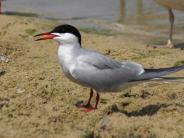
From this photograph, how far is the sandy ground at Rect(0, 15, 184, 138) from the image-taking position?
5.41 m

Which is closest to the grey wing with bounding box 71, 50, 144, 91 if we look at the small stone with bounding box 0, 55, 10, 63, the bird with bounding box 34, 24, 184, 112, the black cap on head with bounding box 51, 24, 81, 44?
the bird with bounding box 34, 24, 184, 112

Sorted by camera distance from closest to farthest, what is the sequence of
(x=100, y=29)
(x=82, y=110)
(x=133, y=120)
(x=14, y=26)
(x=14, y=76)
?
(x=133, y=120) < (x=82, y=110) < (x=14, y=76) < (x=14, y=26) < (x=100, y=29)

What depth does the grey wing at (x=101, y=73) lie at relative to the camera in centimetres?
581

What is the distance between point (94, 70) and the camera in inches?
230

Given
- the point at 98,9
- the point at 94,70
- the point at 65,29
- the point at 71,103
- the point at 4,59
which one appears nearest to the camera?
the point at 94,70

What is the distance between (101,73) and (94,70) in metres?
0.07

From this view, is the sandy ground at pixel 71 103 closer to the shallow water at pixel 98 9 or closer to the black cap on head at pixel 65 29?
the black cap on head at pixel 65 29

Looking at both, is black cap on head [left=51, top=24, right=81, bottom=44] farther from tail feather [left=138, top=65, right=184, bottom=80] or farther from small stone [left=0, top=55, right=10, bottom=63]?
small stone [left=0, top=55, right=10, bottom=63]

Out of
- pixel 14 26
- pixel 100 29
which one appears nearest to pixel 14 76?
pixel 14 26

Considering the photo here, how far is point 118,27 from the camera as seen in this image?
11.8 meters

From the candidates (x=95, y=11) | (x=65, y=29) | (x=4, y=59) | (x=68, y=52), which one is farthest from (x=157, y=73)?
(x=95, y=11)

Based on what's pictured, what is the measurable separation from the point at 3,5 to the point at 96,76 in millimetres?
8511

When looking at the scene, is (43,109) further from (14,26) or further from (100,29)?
(100,29)

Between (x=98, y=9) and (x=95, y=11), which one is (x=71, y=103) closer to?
(x=95, y=11)
